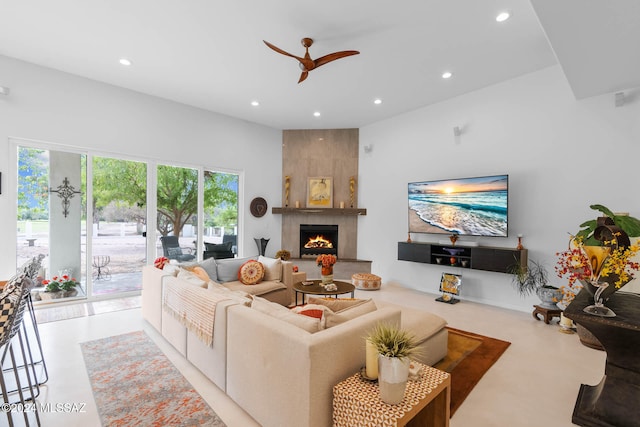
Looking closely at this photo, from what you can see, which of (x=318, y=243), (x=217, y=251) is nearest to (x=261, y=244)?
(x=217, y=251)

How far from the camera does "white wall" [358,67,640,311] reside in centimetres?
373

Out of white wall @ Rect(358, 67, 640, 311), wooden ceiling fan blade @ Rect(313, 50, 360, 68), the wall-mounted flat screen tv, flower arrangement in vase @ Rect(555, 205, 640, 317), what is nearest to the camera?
flower arrangement in vase @ Rect(555, 205, 640, 317)

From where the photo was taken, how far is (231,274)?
14.0ft

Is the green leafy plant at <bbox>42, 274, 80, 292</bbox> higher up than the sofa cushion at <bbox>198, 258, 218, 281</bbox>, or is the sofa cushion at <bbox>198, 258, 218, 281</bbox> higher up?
the sofa cushion at <bbox>198, 258, 218, 281</bbox>

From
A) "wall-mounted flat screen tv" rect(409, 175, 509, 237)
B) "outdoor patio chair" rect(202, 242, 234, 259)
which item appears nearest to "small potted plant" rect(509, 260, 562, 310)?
"wall-mounted flat screen tv" rect(409, 175, 509, 237)

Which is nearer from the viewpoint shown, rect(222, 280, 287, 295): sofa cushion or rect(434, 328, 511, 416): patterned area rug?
rect(434, 328, 511, 416): patterned area rug

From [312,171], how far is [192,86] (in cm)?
302

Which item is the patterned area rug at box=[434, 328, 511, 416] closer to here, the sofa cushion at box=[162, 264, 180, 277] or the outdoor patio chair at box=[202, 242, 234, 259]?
the sofa cushion at box=[162, 264, 180, 277]

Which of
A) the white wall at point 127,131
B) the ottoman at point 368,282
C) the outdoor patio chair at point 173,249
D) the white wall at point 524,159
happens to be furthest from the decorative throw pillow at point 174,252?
the white wall at point 524,159

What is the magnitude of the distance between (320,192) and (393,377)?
560 cm

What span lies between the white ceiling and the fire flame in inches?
126

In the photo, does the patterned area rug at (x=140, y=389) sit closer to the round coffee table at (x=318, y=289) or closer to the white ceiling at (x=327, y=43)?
the round coffee table at (x=318, y=289)

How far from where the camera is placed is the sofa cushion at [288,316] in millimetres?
1796

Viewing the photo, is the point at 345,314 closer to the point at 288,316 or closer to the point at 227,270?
the point at 288,316
